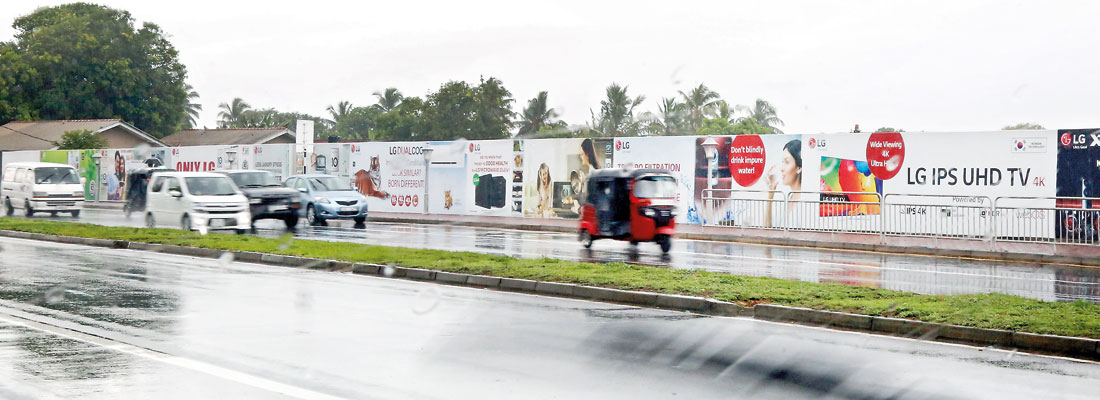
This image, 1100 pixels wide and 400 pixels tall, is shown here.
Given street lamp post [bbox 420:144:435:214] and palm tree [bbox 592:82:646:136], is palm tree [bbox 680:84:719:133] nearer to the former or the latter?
palm tree [bbox 592:82:646:136]

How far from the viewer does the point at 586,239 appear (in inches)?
883

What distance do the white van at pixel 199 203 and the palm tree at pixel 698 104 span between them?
182 feet

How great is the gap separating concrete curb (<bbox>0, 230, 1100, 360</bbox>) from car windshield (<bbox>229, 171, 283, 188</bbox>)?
40.3ft

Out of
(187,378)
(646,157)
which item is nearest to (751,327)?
(187,378)

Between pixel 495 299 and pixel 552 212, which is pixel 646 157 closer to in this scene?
pixel 552 212

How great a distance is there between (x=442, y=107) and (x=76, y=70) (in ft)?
99.2

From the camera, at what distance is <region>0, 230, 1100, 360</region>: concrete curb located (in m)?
9.54

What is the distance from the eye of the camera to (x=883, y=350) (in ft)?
30.7

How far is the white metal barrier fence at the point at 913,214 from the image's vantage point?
2272 cm

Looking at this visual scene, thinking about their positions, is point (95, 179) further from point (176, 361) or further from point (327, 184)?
point (176, 361)

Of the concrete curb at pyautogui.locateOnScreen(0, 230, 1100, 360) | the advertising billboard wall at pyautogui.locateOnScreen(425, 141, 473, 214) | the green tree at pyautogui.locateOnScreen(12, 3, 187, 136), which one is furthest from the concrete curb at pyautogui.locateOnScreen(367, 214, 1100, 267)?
the green tree at pyautogui.locateOnScreen(12, 3, 187, 136)

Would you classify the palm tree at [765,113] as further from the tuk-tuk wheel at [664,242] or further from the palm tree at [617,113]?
the tuk-tuk wheel at [664,242]

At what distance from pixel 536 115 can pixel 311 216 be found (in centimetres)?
5941

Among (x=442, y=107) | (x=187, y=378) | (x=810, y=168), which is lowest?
(x=187, y=378)
